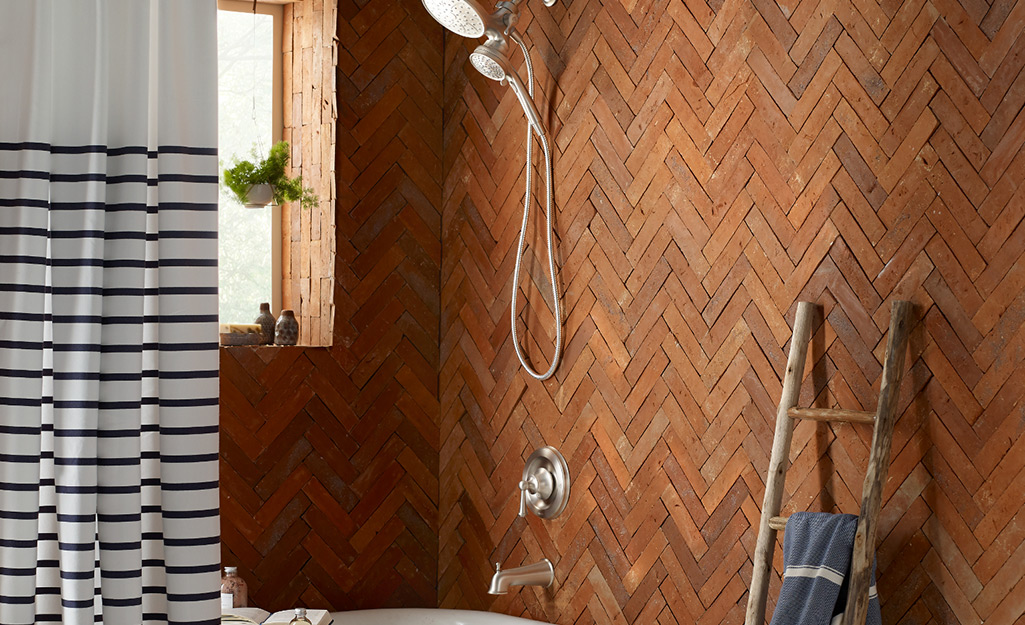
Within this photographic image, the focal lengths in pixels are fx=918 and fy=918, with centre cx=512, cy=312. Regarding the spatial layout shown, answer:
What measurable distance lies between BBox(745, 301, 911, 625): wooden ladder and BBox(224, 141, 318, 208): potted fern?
1.79 meters

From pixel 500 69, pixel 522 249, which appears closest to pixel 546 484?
pixel 522 249

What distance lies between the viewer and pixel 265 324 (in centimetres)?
315

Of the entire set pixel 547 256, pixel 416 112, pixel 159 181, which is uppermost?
pixel 416 112

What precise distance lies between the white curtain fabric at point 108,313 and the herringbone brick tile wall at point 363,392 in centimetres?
179

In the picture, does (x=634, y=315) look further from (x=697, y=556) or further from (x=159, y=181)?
(x=159, y=181)

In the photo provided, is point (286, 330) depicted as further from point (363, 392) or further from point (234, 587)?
point (234, 587)

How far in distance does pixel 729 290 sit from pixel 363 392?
1.42 metres

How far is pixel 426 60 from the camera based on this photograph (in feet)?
11.2

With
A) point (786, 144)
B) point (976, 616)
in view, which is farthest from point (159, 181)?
point (976, 616)

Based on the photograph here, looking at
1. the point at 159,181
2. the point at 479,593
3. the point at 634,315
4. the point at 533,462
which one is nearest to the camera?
the point at 159,181

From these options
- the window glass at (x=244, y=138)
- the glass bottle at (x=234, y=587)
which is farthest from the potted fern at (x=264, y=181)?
the glass bottle at (x=234, y=587)

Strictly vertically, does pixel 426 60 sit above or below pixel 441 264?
above

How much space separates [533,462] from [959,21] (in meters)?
1.75

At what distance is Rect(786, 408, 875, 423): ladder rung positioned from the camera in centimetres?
198
